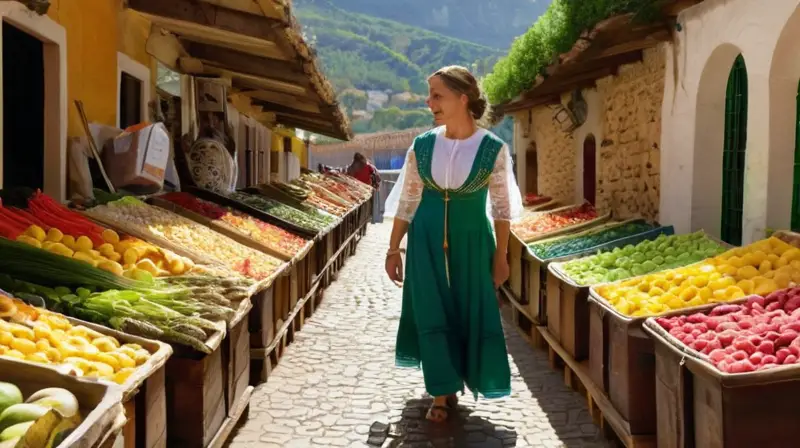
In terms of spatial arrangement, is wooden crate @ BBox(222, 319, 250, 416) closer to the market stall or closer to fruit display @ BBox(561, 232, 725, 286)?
the market stall

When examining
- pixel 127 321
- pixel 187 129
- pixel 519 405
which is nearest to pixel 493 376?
pixel 519 405

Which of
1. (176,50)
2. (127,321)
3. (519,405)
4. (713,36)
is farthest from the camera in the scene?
(176,50)

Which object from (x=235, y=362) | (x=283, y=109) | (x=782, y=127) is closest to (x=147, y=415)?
(x=235, y=362)

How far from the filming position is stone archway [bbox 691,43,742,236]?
6371 mm

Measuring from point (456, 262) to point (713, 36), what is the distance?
3.04 m

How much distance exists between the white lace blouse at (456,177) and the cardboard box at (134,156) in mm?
2291

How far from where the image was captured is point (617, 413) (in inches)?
156

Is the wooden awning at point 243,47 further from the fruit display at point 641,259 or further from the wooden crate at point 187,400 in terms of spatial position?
the wooden crate at point 187,400

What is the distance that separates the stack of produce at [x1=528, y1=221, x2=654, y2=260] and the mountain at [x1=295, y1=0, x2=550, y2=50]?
10755cm

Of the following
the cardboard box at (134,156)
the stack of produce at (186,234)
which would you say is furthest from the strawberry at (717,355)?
the cardboard box at (134,156)

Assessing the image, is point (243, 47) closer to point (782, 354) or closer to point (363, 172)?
point (782, 354)

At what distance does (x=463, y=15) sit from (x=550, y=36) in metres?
117

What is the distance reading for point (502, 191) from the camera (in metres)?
4.50

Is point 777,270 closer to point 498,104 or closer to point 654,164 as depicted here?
point 654,164
